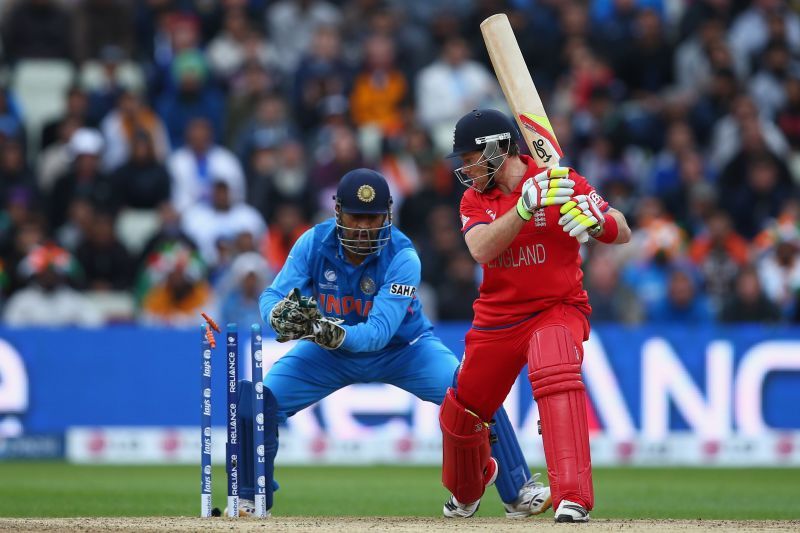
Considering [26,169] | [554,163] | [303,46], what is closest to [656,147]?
[303,46]

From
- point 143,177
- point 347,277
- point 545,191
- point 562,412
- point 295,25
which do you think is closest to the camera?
point 545,191

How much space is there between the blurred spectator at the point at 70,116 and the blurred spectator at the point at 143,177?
840 mm

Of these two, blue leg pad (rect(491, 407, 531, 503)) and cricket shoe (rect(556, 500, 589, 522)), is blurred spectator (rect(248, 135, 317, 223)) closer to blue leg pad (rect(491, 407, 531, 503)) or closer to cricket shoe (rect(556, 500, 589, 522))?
blue leg pad (rect(491, 407, 531, 503))

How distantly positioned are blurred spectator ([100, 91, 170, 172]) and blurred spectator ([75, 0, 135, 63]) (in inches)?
63.8

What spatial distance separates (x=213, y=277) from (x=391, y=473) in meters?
3.50

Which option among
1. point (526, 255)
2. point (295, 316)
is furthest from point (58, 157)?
point (526, 255)

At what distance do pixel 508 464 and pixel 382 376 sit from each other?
976mm

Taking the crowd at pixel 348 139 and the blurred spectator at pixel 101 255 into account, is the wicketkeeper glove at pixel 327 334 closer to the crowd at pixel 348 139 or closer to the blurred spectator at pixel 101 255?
the crowd at pixel 348 139

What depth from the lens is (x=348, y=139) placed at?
1666cm

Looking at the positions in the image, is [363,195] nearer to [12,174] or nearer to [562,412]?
[562,412]

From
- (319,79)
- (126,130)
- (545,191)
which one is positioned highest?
(319,79)

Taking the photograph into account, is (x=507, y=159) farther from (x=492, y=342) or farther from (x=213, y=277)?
(x=213, y=277)

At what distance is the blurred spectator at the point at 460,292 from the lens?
15492 millimetres

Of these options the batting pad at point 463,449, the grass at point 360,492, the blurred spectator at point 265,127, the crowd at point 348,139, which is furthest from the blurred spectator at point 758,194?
the batting pad at point 463,449
